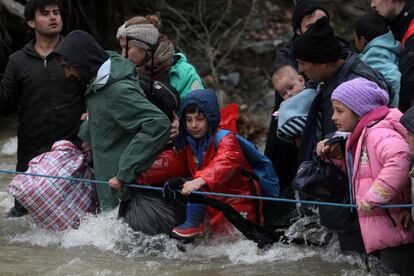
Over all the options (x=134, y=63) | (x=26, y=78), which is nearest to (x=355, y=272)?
(x=134, y=63)

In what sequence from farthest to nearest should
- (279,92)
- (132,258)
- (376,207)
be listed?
1. (279,92)
2. (132,258)
3. (376,207)

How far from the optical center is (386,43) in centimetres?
570

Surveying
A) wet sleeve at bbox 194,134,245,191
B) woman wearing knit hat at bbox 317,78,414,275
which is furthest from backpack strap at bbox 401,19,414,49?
wet sleeve at bbox 194,134,245,191

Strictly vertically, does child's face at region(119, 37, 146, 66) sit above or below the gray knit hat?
below

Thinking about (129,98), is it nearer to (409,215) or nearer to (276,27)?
(409,215)

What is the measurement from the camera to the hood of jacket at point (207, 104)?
553 centimetres

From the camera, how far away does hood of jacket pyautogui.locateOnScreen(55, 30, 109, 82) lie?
5641mm

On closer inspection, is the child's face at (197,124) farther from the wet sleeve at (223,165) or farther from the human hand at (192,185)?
the human hand at (192,185)

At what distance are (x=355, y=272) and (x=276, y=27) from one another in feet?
31.3

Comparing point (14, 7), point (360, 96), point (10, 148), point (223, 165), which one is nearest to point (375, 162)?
point (360, 96)

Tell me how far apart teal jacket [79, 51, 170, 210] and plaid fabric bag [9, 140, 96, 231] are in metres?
0.22

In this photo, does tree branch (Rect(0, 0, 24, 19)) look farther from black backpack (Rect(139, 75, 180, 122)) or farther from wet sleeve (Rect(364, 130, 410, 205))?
wet sleeve (Rect(364, 130, 410, 205))

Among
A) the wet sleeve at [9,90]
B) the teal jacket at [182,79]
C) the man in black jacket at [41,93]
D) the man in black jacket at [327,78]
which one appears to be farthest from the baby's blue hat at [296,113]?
the wet sleeve at [9,90]

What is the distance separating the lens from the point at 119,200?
5852 mm
